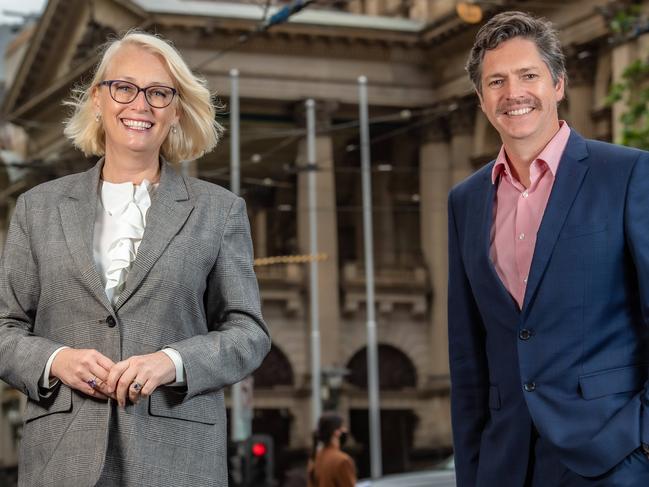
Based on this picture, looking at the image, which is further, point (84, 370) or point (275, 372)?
point (275, 372)

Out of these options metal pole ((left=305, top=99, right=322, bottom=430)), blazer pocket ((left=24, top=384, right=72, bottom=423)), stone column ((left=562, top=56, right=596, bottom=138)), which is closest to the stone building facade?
metal pole ((left=305, top=99, right=322, bottom=430))

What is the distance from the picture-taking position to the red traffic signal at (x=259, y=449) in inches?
761

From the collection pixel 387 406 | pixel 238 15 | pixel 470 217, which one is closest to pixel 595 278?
pixel 470 217


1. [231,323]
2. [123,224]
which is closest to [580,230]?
[231,323]

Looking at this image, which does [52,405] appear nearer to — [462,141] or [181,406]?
[181,406]

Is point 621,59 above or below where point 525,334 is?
above

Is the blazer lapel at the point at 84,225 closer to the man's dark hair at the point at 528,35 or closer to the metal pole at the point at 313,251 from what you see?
the man's dark hair at the point at 528,35

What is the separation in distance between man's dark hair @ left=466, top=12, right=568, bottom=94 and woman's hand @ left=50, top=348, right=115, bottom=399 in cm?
142

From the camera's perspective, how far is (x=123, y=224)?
4.28 meters

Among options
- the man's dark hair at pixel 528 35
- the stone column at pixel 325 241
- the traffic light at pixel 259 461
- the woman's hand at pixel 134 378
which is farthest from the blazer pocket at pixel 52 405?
the stone column at pixel 325 241

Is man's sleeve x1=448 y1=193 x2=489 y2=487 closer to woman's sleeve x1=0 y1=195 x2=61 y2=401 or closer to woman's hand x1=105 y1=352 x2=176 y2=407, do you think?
woman's hand x1=105 y1=352 x2=176 y2=407

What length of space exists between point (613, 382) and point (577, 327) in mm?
172

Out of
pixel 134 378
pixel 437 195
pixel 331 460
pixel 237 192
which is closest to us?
pixel 134 378

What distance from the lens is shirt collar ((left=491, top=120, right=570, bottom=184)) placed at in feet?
14.6
